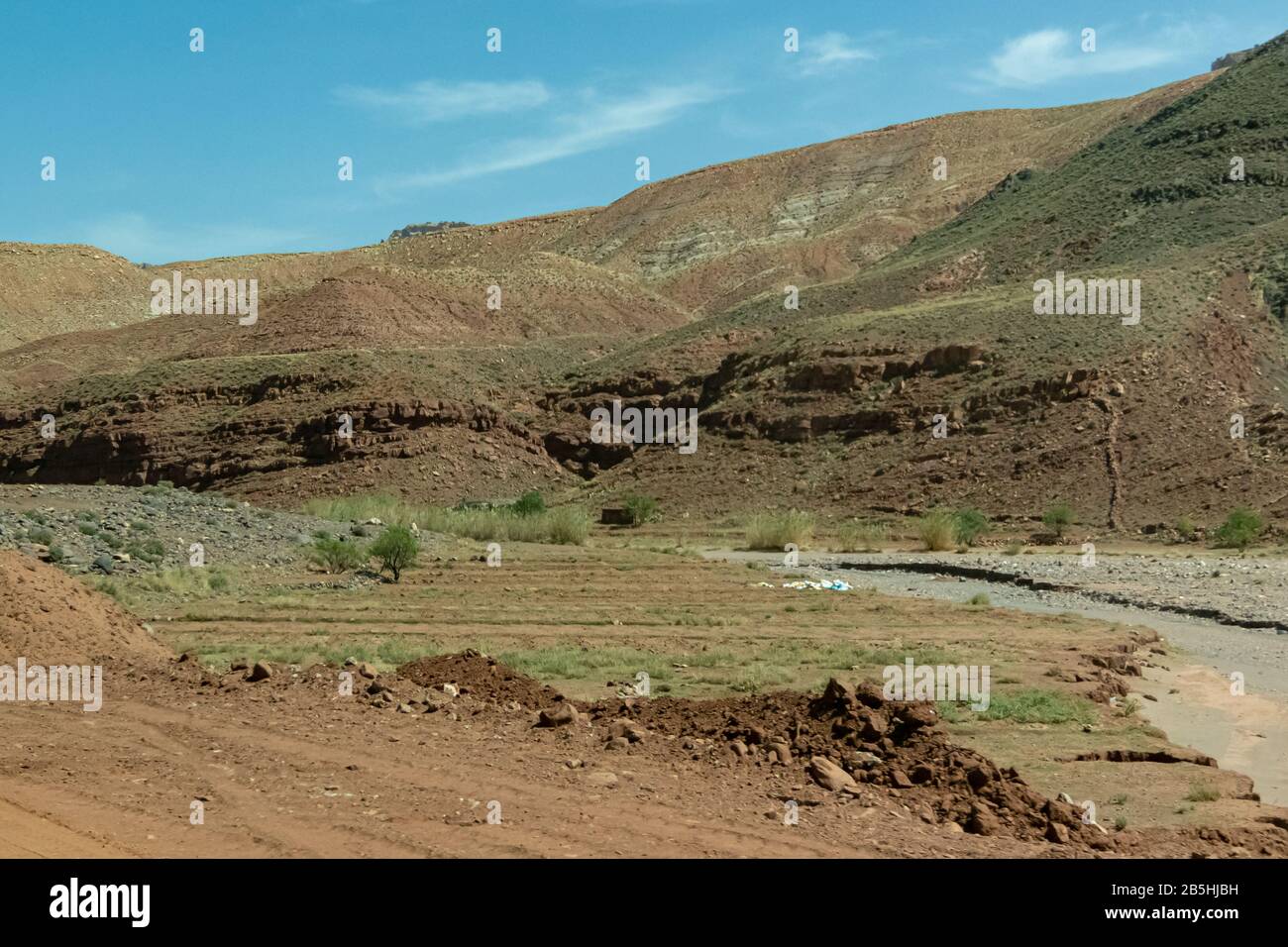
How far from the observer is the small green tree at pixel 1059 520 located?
44562mm

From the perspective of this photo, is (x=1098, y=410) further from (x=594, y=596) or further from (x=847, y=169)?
(x=847, y=169)

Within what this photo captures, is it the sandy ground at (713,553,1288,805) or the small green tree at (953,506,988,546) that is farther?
the small green tree at (953,506,988,546)

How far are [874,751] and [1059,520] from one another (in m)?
35.3

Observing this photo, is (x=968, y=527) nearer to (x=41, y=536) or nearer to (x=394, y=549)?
(x=394, y=549)

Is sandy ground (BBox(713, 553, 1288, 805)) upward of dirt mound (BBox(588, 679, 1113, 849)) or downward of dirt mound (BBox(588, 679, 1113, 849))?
downward

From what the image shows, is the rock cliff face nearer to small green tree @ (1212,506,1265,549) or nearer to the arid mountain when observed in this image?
the arid mountain

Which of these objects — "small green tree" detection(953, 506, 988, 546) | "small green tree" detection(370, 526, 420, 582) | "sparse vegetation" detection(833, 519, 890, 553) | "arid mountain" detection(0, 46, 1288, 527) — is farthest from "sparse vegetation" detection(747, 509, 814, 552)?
"small green tree" detection(370, 526, 420, 582)

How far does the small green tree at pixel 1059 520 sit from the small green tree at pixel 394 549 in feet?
73.4

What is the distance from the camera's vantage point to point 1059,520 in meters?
44.6

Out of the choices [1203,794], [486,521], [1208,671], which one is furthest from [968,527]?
[1203,794]

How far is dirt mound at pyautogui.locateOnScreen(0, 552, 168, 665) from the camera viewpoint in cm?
1477

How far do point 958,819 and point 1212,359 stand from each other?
47.8m

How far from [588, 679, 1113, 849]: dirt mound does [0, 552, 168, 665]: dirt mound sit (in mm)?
5885
